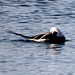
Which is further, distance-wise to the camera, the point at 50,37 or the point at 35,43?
the point at 50,37

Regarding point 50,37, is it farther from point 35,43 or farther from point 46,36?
point 35,43

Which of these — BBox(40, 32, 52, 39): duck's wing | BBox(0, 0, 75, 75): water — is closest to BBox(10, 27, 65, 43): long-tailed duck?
BBox(40, 32, 52, 39): duck's wing

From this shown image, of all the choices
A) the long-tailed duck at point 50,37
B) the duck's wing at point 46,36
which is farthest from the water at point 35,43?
the duck's wing at point 46,36

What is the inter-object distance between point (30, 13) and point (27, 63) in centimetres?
1153

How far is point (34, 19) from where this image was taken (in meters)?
25.8

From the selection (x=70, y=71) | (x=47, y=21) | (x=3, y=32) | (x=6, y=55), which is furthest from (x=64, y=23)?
(x=70, y=71)

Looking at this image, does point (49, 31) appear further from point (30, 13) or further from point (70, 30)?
point (30, 13)

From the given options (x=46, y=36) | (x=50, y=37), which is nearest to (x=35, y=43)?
(x=46, y=36)

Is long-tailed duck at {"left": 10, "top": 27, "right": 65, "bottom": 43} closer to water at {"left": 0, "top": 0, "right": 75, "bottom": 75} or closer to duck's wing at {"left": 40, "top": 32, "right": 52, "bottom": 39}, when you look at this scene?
duck's wing at {"left": 40, "top": 32, "right": 52, "bottom": 39}

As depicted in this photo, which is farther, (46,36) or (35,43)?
(46,36)

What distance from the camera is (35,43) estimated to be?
20453mm

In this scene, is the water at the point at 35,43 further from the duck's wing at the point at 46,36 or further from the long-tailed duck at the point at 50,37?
the duck's wing at the point at 46,36

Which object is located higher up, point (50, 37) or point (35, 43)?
point (50, 37)

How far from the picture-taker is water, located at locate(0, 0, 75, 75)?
1587 centimetres
